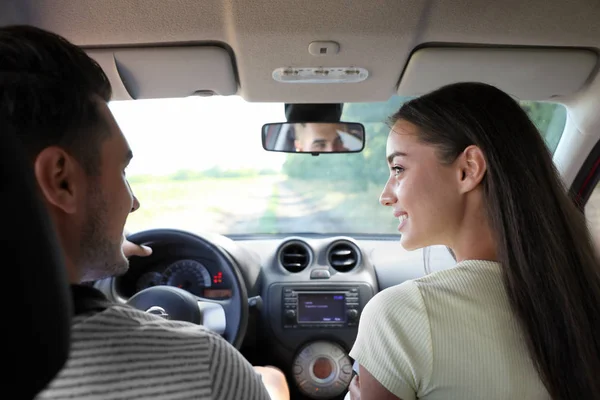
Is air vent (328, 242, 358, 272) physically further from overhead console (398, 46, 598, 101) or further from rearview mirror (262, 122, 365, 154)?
overhead console (398, 46, 598, 101)

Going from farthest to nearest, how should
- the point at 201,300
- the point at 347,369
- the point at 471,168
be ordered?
the point at 347,369, the point at 201,300, the point at 471,168

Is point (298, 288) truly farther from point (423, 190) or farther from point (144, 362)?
point (144, 362)

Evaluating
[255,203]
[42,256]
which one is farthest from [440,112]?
[255,203]

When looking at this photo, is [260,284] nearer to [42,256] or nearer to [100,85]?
[100,85]

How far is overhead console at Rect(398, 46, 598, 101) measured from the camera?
2.31 m

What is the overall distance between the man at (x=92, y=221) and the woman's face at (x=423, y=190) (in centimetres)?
78

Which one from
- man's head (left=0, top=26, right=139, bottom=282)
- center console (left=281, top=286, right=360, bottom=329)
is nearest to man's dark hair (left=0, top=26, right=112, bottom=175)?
man's head (left=0, top=26, right=139, bottom=282)

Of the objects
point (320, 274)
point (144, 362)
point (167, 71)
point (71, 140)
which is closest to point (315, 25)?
point (167, 71)

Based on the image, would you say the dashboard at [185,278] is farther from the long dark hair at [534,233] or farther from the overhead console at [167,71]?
the long dark hair at [534,233]

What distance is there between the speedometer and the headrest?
93.6 inches

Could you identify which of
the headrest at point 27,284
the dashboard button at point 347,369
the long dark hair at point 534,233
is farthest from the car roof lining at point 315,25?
the dashboard button at point 347,369

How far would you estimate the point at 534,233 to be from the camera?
5.17ft

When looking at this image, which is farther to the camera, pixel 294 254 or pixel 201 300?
pixel 294 254

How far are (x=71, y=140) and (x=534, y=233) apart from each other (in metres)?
1.22
